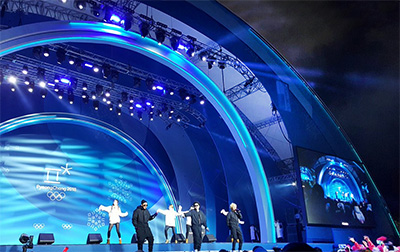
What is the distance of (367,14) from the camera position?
7.56m

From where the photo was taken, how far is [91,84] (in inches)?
685

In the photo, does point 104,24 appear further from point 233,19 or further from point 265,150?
point 265,150

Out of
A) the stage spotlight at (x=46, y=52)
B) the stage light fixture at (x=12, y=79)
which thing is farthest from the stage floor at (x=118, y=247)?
the stage light fixture at (x=12, y=79)

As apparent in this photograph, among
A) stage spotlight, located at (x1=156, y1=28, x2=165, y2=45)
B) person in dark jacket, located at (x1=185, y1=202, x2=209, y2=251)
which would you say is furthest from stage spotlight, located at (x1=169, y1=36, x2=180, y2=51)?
person in dark jacket, located at (x1=185, y1=202, x2=209, y2=251)

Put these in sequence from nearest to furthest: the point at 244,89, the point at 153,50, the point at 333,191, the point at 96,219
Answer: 1. the point at 333,191
2. the point at 153,50
3. the point at 244,89
4. the point at 96,219

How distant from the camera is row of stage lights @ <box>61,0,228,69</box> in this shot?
11508 millimetres

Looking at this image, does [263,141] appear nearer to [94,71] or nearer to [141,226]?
[94,71]

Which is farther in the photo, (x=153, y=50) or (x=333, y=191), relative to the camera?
(x=153, y=50)

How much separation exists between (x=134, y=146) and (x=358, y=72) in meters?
14.3

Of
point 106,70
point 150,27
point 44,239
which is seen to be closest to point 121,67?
point 106,70

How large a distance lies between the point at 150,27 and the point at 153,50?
3.98ft

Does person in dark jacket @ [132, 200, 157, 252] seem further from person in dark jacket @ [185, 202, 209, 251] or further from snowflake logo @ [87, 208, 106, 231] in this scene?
snowflake logo @ [87, 208, 106, 231]

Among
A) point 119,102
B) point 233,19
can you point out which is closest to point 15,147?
point 119,102

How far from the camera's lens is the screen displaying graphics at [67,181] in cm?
1656
